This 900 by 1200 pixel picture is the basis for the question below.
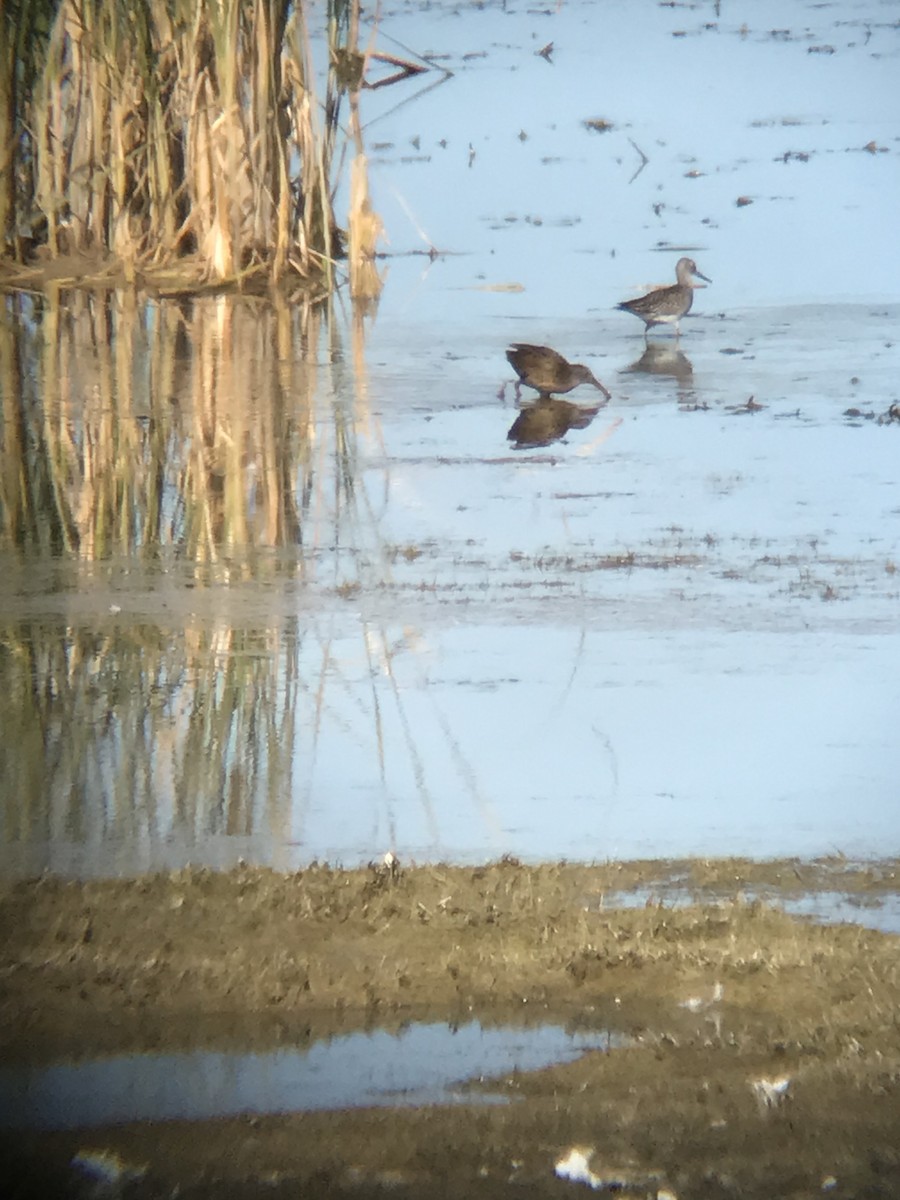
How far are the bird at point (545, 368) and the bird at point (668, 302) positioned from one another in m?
0.22

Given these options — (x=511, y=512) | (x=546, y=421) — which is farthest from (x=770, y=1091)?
(x=546, y=421)

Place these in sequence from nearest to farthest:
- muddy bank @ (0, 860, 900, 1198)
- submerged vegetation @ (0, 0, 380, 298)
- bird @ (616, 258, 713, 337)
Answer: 1. muddy bank @ (0, 860, 900, 1198)
2. submerged vegetation @ (0, 0, 380, 298)
3. bird @ (616, 258, 713, 337)

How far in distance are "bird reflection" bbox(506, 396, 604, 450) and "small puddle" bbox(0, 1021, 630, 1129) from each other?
197 centimetres

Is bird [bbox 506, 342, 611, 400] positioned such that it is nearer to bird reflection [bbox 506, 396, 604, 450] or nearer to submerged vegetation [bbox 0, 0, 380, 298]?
bird reflection [bbox 506, 396, 604, 450]

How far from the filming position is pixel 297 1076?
8.44 ft

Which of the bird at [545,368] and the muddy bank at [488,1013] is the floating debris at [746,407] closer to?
the bird at [545,368]

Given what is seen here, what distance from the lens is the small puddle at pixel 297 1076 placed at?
2.55 meters

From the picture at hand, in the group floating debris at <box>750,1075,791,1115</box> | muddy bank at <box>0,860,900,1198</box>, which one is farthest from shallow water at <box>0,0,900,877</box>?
floating debris at <box>750,1075,791,1115</box>

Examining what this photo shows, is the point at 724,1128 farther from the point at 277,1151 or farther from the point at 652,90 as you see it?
the point at 652,90

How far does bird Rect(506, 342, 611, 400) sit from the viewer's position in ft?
14.3

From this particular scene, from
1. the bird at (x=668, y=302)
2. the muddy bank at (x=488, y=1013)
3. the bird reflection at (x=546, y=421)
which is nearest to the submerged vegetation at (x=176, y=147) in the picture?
the bird reflection at (x=546, y=421)

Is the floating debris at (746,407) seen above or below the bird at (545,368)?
below

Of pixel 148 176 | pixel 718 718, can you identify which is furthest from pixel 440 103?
pixel 718 718

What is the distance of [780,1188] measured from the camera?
7.82ft
